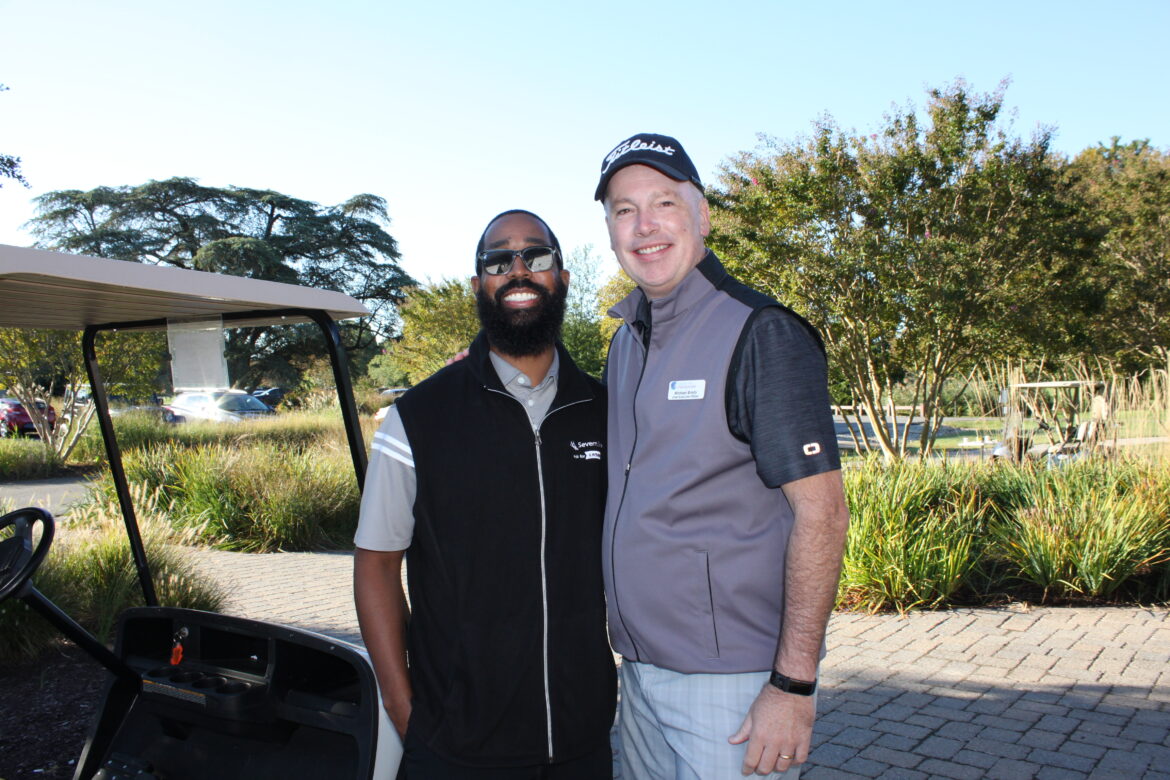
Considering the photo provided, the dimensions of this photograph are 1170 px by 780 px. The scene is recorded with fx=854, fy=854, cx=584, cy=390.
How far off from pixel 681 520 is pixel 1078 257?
12.6m

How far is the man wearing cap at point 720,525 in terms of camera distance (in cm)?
179

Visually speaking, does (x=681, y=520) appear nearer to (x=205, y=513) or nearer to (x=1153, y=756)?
(x=1153, y=756)

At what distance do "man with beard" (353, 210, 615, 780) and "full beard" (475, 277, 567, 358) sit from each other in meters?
0.09

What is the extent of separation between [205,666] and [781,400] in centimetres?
199

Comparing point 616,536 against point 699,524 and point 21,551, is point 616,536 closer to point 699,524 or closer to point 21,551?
point 699,524

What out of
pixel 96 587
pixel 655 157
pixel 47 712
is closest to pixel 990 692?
pixel 655 157

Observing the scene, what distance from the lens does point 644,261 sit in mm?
2150

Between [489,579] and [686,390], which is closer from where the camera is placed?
[686,390]

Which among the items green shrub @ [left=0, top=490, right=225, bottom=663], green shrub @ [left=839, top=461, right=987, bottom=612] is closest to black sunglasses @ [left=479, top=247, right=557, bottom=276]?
green shrub @ [left=0, top=490, right=225, bottom=663]

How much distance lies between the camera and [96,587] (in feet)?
17.3

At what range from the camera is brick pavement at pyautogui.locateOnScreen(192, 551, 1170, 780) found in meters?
3.55

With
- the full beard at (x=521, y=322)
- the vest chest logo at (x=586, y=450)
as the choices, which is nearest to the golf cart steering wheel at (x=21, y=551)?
the full beard at (x=521, y=322)

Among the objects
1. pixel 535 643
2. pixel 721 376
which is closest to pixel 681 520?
pixel 721 376

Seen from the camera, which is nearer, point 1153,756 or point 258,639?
point 258,639
